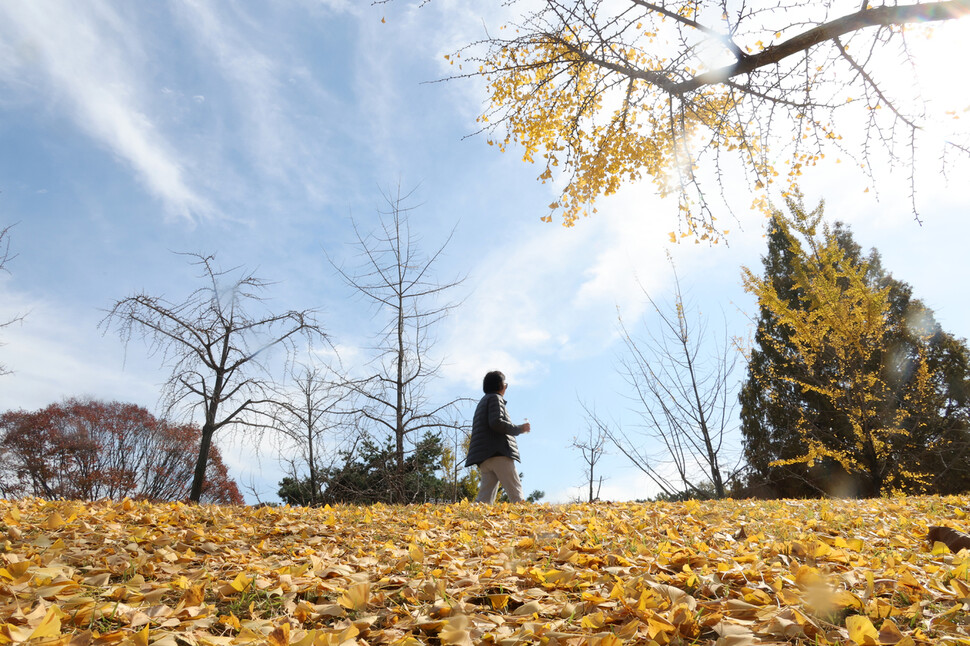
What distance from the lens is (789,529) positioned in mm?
3553

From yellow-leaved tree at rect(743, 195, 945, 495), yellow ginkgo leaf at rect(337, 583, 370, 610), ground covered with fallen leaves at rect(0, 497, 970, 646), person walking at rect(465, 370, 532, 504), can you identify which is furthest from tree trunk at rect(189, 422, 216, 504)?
yellow-leaved tree at rect(743, 195, 945, 495)

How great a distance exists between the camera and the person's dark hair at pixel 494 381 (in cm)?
619

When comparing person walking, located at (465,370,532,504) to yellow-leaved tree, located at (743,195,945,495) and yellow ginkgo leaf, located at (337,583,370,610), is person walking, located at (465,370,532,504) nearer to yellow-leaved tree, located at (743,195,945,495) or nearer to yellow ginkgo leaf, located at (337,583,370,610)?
yellow ginkgo leaf, located at (337,583,370,610)

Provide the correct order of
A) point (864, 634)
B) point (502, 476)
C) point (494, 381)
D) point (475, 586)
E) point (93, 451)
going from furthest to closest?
point (93, 451)
point (494, 381)
point (502, 476)
point (475, 586)
point (864, 634)

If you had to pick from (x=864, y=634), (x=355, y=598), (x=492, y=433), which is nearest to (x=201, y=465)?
(x=492, y=433)

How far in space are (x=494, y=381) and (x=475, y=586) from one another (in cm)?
406

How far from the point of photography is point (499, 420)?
578 cm

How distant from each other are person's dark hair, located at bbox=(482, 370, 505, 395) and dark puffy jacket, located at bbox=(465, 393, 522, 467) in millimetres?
141

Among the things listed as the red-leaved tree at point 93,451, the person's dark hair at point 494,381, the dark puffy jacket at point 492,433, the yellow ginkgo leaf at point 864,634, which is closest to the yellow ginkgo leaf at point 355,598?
the yellow ginkgo leaf at point 864,634

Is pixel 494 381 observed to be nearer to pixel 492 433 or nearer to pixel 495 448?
pixel 492 433

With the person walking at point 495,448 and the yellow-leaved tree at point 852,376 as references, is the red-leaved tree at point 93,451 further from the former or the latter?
the yellow-leaved tree at point 852,376

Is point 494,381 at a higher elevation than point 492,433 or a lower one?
higher

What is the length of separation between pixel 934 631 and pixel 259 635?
2.11 meters

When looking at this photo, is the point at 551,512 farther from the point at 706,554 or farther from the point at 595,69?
the point at 595,69
